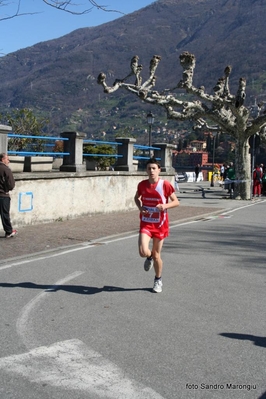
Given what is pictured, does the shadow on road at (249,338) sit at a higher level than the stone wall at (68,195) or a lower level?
lower

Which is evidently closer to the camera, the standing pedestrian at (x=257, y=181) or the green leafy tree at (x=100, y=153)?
the green leafy tree at (x=100, y=153)

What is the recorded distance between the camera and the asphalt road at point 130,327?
4.41 meters

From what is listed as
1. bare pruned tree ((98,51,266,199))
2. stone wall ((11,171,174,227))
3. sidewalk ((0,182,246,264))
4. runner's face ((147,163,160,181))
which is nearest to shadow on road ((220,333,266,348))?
runner's face ((147,163,160,181))

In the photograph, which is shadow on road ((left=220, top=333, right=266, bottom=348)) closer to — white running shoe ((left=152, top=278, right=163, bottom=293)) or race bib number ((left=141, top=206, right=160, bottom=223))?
white running shoe ((left=152, top=278, right=163, bottom=293))

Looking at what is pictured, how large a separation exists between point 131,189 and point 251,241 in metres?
7.01

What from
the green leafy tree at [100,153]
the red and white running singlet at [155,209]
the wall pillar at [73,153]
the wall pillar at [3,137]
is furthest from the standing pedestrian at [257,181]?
the red and white running singlet at [155,209]

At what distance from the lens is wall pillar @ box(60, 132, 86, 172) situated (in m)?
15.9

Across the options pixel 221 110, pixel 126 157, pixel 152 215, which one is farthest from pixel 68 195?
pixel 221 110

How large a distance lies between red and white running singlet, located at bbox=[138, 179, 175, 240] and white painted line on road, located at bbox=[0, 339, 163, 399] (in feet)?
8.09

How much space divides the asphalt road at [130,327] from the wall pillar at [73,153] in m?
5.77

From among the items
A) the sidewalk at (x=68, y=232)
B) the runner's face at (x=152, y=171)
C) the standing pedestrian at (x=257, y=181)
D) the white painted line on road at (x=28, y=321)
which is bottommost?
the white painted line on road at (x=28, y=321)

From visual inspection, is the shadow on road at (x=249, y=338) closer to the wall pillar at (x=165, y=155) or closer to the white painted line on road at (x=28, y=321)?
the white painted line on road at (x=28, y=321)

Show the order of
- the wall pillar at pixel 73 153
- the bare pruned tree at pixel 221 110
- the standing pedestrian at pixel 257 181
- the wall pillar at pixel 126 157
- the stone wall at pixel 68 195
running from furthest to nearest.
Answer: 1. the standing pedestrian at pixel 257 181
2. the bare pruned tree at pixel 221 110
3. the wall pillar at pixel 126 157
4. the wall pillar at pixel 73 153
5. the stone wall at pixel 68 195

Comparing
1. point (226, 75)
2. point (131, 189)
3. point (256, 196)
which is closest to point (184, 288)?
point (131, 189)
